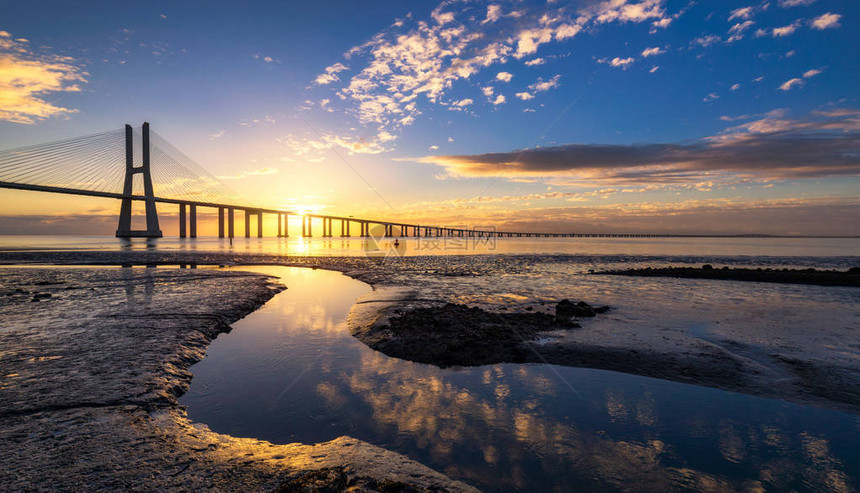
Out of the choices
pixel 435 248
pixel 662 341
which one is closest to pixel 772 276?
pixel 662 341

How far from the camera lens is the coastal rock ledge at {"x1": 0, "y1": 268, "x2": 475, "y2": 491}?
322 centimetres

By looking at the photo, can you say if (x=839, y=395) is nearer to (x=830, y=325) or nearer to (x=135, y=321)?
(x=830, y=325)

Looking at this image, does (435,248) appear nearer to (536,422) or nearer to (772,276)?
(772,276)

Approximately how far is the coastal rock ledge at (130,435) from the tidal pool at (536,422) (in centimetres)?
34

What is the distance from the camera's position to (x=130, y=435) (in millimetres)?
3979

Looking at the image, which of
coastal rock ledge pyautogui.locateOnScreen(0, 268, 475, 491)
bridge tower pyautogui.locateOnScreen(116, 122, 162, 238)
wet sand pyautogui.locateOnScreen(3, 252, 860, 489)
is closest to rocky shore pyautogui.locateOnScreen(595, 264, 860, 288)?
wet sand pyautogui.locateOnScreen(3, 252, 860, 489)

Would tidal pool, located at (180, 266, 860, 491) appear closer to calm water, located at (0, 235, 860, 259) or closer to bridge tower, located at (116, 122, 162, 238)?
calm water, located at (0, 235, 860, 259)

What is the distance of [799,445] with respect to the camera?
13.3ft

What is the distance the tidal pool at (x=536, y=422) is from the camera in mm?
3559

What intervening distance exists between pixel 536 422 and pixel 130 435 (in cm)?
463

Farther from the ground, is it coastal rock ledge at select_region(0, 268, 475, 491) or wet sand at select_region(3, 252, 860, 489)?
coastal rock ledge at select_region(0, 268, 475, 491)

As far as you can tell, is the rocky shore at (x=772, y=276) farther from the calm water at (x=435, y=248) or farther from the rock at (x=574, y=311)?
the calm water at (x=435, y=248)

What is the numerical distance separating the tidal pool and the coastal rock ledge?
0.34 metres

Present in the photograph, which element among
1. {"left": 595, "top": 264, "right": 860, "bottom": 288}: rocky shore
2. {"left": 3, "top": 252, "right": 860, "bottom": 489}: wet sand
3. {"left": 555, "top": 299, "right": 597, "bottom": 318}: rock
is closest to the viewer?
{"left": 3, "top": 252, "right": 860, "bottom": 489}: wet sand
